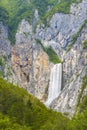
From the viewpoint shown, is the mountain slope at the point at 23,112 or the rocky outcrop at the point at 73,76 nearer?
the mountain slope at the point at 23,112

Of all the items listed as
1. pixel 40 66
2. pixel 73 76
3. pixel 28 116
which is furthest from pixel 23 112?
pixel 40 66

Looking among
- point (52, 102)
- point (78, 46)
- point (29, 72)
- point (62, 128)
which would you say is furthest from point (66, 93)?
point (62, 128)

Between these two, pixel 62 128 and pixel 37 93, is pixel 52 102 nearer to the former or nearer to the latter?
pixel 37 93

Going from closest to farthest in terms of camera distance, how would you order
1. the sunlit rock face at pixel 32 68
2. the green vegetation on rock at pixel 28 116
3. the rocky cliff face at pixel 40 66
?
the green vegetation on rock at pixel 28 116
the rocky cliff face at pixel 40 66
the sunlit rock face at pixel 32 68

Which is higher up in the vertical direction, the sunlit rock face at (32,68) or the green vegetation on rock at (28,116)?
the green vegetation on rock at (28,116)

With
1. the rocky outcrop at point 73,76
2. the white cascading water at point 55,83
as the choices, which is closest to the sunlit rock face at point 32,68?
the white cascading water at point 55,83

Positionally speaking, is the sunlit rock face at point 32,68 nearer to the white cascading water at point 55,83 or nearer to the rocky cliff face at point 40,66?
the rocky cliff face at point 40,66

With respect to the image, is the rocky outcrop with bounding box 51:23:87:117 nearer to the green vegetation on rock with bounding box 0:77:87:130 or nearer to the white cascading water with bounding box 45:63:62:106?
the white cascading water with bounding box 45:63:62:106

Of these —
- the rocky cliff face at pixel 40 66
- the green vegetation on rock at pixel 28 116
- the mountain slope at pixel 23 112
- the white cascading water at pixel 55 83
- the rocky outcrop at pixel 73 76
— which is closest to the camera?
the green vegetation on rock at pixel 28 116

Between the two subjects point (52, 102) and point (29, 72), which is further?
point (29, 72)
